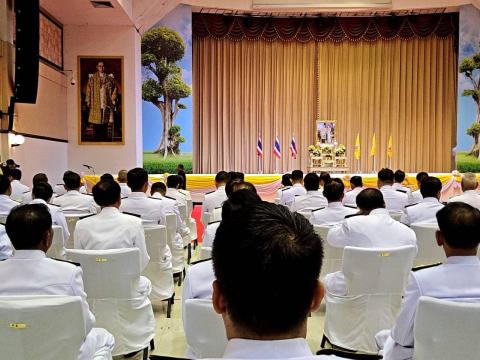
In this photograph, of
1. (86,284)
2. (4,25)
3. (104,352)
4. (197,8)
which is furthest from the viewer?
(197,8)

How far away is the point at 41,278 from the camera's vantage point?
7.50ft

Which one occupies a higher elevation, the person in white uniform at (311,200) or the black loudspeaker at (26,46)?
the black loudspeaker at (26,46)

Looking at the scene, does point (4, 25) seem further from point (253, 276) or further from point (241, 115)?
point (253, 276)

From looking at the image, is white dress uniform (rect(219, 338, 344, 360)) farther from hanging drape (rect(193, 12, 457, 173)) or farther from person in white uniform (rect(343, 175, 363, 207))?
hanging drape (rect(193, 12, 457, 173))

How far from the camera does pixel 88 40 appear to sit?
13.7 metres

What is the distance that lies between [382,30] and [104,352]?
51.6 ft

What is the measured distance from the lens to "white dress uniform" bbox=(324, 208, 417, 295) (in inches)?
138

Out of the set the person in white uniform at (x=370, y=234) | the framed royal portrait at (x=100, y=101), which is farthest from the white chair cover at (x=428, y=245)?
the framed royal portrait at (x=100, y=101)

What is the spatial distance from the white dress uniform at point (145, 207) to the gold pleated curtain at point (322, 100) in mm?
11664

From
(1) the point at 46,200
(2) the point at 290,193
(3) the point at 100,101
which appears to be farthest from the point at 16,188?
(3) the point at 100,101

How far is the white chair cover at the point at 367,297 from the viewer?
321cm

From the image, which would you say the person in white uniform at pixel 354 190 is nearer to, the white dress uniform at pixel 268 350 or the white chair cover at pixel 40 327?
the white chair cover at pixel 40 327

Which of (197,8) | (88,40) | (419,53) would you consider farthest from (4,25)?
(419,53)

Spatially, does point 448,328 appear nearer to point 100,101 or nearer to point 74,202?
point 74,202
